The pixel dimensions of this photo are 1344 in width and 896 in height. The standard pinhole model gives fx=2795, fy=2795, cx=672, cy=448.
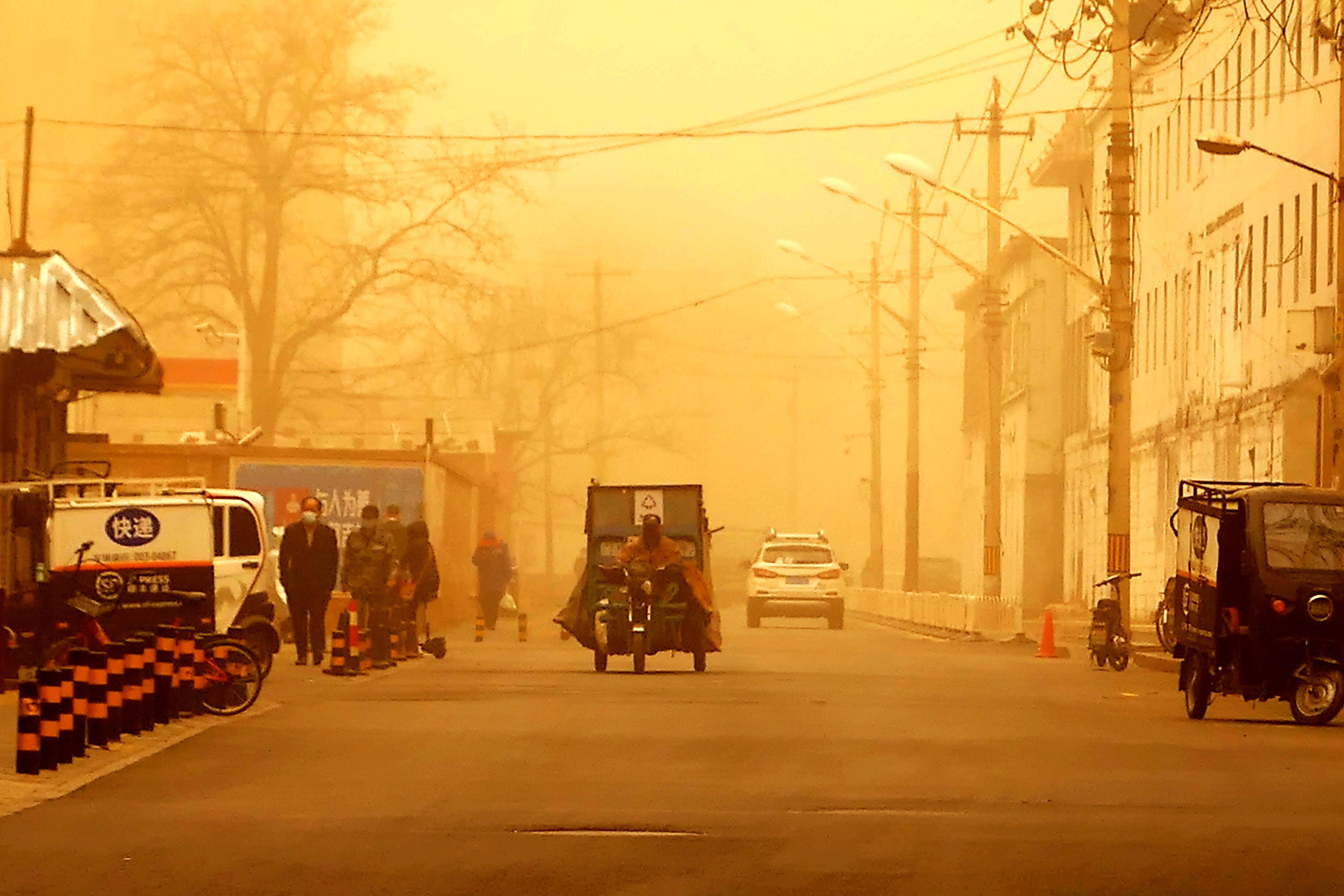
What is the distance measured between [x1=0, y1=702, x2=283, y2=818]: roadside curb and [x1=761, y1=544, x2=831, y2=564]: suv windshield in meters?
32.6

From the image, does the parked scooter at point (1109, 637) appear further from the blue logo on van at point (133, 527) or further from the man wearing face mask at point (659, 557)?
the blue logo on van at point (133, 527)

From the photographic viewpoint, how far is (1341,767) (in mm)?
17609

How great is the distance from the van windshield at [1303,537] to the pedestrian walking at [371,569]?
11173mm

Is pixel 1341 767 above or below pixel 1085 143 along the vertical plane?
below

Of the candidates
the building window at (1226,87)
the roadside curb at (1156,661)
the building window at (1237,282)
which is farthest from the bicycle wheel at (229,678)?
the building window at (1226,87)

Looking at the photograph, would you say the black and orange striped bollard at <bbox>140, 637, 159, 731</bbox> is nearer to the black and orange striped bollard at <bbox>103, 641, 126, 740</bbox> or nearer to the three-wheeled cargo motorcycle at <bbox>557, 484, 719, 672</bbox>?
the black and orange striped bollard at <bbox>103, 641, 126, 740</bbox>

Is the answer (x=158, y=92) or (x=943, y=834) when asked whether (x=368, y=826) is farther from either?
(x=158, y=92)

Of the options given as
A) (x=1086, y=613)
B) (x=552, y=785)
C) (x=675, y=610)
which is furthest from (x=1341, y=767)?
(x=1086, y=613)

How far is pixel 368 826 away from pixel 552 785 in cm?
241

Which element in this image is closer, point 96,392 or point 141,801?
point 141,801

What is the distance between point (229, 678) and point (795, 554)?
1271 inches

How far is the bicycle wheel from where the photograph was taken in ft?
71.0

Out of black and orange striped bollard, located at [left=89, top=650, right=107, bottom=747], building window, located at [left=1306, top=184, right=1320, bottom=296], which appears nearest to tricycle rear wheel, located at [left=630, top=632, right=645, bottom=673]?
black and orange striped bollard, located at [left=89, top=650, right=107, bottom=747]

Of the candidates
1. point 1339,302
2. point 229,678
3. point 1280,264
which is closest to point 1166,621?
point 1339,302
